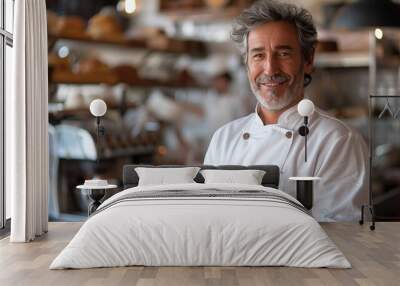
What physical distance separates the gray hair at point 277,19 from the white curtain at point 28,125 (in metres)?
1.93

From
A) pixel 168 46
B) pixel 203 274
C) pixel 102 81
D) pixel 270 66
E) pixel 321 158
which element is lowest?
pixel 203 274

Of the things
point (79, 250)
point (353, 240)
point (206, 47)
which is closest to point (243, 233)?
point (79, 250)

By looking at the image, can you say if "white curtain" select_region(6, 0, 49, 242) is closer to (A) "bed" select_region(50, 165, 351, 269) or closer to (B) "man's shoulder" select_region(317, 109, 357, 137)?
(A) "bed" select_region(50, 165, 351, 269)

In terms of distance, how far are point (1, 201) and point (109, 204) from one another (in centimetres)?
182

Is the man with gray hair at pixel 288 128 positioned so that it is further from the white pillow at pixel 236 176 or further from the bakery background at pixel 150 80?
the white pillow at pixel 236 176

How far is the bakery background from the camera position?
7.04 meters

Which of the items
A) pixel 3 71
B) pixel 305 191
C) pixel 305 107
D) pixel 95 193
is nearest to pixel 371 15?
pixel 305 107

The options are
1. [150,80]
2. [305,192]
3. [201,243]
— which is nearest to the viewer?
[201,243]

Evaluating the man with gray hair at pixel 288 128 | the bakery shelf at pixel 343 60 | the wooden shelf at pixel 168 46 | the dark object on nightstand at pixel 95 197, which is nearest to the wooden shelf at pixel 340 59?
the bakery shelf at pixel 343 60

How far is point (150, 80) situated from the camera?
712 centimetres

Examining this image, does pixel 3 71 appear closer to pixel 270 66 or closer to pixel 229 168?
pixel 229 168

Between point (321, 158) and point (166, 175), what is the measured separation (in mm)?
1434

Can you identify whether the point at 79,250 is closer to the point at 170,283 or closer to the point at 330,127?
the point at 170,283

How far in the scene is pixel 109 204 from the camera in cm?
504
